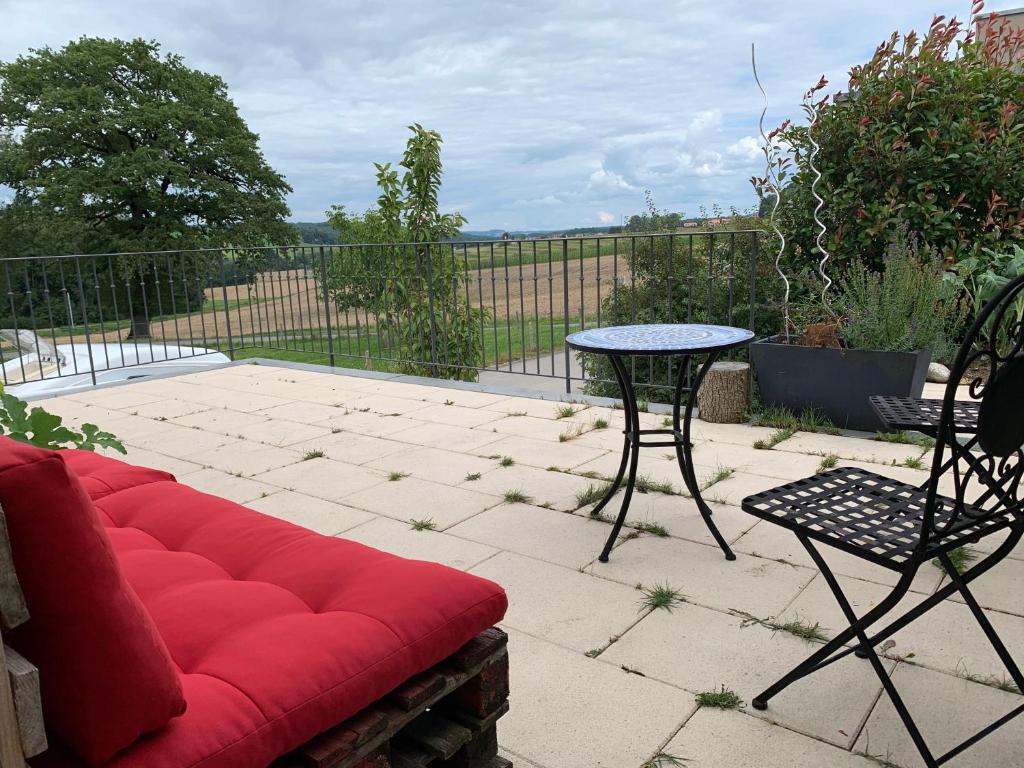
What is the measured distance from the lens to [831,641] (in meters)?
1.61

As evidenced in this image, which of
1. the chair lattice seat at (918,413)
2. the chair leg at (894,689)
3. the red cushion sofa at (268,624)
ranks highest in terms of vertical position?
the chair lattice seat at (918,413)

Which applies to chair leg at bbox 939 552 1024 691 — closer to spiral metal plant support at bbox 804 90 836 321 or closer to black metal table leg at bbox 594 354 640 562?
black metal table leg at bbox 594 354 640 562

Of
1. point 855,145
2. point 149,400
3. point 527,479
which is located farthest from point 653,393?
point 149,400

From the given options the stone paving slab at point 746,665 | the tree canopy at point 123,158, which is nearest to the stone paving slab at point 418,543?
the stone paving slab at point 746,665

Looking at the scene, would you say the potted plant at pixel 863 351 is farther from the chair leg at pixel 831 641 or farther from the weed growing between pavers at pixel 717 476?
the chair leg at pixel 831 641

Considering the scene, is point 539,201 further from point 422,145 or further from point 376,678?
point 376,678

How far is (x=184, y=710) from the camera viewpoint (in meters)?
0.99

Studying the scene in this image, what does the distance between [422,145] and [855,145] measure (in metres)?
3.62

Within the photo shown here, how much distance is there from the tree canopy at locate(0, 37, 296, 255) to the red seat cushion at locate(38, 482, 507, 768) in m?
20.2

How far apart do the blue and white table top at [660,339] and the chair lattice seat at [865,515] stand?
0.64 metres

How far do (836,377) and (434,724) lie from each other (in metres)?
3.24

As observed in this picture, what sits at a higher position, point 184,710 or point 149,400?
point 184,710

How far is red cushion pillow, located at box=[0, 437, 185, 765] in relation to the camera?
33.1 inches

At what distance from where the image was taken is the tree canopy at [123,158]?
18812 millimetres
